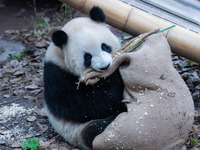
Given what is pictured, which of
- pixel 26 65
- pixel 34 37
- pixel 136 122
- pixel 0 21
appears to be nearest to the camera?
pixel 136 122

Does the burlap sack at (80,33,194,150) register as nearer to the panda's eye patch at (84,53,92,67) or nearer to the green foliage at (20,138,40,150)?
the panda's eye patch at (84,53,92,67)

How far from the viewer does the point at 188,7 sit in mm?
4418

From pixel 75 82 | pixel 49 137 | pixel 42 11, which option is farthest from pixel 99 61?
pixel 42 11

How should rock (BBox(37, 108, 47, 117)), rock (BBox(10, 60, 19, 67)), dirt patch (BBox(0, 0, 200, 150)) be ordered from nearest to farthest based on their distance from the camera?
dirt patch (BBox(0, 0, 200, 150))
rock (BBox(37, 108, 47, 117))
rock (BBox(10, 60, 19, 67))

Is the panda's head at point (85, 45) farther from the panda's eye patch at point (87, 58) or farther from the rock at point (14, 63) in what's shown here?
the rock at point (14, 63)

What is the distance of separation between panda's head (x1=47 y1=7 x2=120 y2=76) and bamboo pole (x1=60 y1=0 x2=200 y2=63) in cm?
50

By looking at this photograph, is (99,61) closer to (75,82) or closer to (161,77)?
(75,82)

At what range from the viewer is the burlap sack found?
2736 mm

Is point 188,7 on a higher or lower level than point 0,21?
higher

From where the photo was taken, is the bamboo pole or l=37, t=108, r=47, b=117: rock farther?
l=37, t=108, r=47, b=117: rock

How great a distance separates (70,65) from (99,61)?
1.34 feet

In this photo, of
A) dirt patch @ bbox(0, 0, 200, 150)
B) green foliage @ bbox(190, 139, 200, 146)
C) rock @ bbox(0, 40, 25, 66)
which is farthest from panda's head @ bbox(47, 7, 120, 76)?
rock @ bbox(0, 40, 25, 66)

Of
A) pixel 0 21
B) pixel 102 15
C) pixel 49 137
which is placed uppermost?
pixel 102 15

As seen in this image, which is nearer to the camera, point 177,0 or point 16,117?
point 16,117
